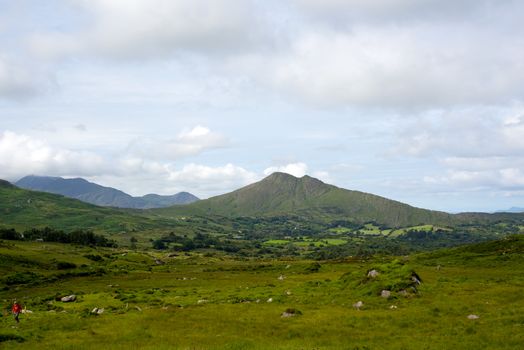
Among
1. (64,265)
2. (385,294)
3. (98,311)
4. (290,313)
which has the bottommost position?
(64,265)

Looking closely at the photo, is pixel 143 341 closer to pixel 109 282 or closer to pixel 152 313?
pixel 152 313

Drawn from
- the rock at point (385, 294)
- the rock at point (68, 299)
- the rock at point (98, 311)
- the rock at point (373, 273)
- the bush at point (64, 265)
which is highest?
the rock at point (373, 273)

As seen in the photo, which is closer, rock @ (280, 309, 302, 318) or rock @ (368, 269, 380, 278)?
rock @ (280, 309, 302, 318)

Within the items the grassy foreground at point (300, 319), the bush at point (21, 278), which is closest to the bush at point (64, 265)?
the bush at point (21, 278)

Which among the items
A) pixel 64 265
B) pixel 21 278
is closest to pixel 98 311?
pixel 21 278

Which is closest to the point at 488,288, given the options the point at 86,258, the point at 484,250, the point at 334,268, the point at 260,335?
the point at 260,335

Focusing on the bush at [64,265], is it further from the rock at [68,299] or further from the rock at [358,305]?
the rock at [358,305]

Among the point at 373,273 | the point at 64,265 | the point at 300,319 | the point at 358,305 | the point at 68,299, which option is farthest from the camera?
the point at 64,265

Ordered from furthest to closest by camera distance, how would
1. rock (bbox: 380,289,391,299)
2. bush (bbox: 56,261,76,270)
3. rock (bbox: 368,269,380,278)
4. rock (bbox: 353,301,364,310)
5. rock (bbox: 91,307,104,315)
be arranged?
bush (bbox: 56,261,76,270) < rock (bbox: 368,269,380,278) < rock (bbox: 91,307,104,315) < rock (bbox: 380,289,391,299) < rock (bbox: 353,301,364,310)

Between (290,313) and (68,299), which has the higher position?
(290,313)

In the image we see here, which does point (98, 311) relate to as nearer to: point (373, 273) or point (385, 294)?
point (385, 294)

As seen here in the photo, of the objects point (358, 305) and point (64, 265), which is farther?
point (64, 265)

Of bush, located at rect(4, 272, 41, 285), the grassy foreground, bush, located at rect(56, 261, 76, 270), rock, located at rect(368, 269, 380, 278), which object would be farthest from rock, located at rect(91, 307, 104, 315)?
bush, located at rect(56, 261, 76, 270)

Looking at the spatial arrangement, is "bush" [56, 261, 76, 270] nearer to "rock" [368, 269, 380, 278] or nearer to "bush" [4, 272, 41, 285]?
"bush" [4, 272, 41, 285]
